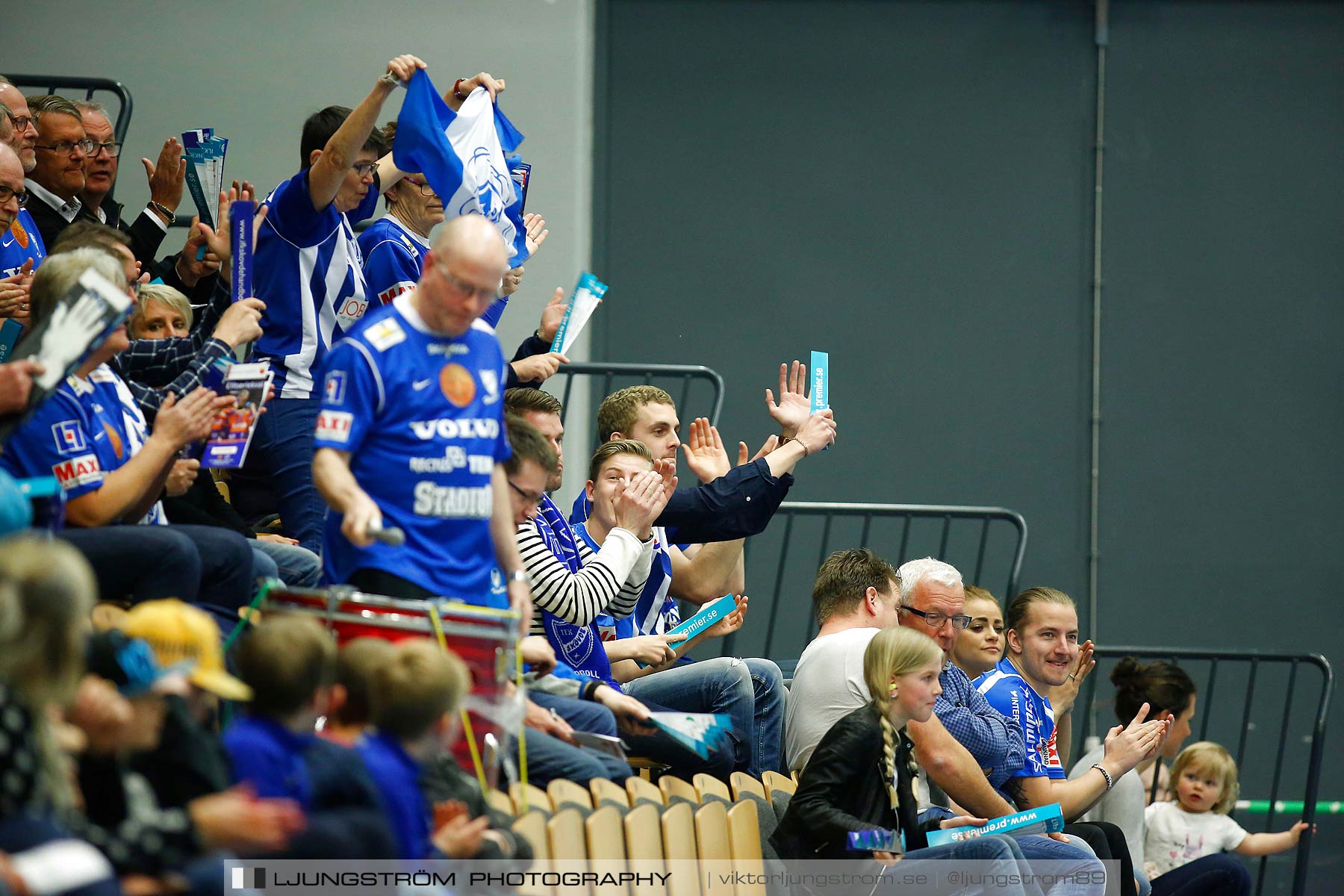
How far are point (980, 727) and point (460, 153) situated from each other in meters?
2.54

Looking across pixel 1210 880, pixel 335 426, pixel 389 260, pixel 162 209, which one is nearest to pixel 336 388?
pixel 335 426

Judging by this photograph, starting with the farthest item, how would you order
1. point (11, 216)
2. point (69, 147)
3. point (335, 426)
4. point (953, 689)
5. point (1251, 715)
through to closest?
point (1251, 715) → point (69, 147) → point (953, 689) → point (11, 216) → point (335, 426)

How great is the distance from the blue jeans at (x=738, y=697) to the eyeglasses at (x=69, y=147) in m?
2.86

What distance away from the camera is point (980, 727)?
16.7ft

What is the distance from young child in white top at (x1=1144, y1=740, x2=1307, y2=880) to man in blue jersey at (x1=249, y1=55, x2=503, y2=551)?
156 inches

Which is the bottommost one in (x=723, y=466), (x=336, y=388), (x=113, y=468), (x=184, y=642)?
(x=184, y=642)

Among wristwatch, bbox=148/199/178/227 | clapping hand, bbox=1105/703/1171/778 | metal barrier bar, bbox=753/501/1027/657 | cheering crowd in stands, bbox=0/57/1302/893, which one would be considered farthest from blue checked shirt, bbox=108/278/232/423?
clapping hand, bbox=1105/703/1171/778

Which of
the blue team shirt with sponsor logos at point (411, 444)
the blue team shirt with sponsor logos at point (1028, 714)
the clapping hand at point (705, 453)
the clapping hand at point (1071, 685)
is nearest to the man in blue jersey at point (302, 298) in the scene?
the blue team shirt with sponsor logos at point (411, 444)

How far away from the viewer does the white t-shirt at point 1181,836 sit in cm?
672

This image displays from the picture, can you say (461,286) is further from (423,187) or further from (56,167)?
(56,167)

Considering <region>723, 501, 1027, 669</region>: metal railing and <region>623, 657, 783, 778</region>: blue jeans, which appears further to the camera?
<region>723, 501, 1027, 669</region>: metal railing

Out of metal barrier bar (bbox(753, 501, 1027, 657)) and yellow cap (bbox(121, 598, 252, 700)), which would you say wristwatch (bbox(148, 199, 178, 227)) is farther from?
yellow cap (bbox(121, 598, 252, 700))

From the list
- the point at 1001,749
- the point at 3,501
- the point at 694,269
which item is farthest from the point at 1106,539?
the point at 3,501

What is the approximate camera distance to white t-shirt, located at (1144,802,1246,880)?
6723mm
